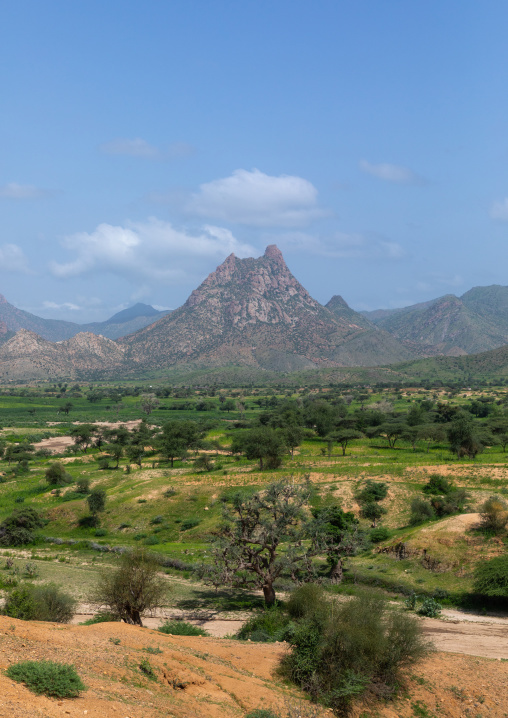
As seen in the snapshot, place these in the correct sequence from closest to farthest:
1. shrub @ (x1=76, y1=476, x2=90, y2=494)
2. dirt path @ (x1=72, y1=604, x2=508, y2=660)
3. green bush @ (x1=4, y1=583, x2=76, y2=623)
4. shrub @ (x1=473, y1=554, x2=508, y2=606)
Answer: green bush @ (x1=4, y1=583, x2=76, y2=623), dirt path @ (x1=72, y1=604, x2=508, y2=660), shrub @ (x1=473, y1=554, x2=508, y2=606), shrub @ (x1=76, y1=476, x2=90, y2=494)

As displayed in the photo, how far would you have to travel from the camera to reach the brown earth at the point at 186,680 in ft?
44.3

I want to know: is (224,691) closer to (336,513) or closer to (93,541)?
(336,513)

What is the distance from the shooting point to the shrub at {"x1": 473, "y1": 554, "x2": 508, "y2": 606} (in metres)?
30.4

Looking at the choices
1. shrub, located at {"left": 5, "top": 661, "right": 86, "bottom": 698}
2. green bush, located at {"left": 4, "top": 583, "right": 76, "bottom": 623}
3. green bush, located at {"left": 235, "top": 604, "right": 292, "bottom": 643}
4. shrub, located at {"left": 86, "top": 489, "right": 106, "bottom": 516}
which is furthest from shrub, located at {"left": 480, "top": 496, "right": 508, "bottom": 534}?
shrub, located at {"left": 86, "top": 489, "right": 106, "bottom": 516}

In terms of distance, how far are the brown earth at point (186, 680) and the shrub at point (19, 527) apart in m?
34.9

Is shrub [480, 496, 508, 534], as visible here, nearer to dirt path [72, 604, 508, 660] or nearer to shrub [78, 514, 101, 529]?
dirt path [72, 604, 508, 660]

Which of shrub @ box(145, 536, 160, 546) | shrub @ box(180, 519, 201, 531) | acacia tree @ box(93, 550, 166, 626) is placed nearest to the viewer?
acacia tree @ box(93, 550, 166, 626)

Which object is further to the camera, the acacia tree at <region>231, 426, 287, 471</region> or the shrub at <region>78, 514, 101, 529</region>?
the acacia tree at <region>231, 426, 287, 471</region>

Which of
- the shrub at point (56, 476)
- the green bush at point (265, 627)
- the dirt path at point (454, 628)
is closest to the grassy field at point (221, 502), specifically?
the shrub at point (56, 476)

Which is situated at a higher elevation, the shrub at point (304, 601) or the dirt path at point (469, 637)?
the shrub at point (304, 601)

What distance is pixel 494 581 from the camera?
3098cm

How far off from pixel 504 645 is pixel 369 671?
1142cm

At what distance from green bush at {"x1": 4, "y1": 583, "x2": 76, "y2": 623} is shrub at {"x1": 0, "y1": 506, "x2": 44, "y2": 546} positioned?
24.7 metres

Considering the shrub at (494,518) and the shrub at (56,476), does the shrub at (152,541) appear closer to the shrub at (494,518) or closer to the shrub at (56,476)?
the shrub at (56,476)
